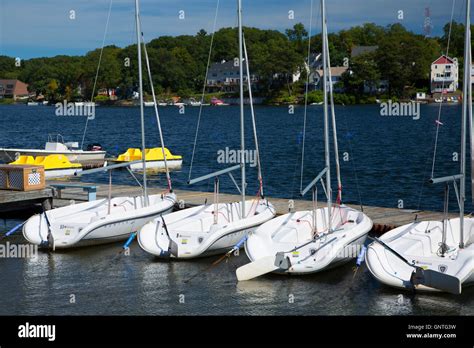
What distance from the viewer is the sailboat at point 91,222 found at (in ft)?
80.2

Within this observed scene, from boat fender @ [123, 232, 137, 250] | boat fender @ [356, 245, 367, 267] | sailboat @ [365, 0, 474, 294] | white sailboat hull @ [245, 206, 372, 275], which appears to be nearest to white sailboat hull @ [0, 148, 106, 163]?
boat fender @ [123, 232, 137, 250]

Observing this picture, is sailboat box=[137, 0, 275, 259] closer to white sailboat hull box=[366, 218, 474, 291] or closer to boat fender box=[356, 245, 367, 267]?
boat fender box=[356, 245, 367, 267]

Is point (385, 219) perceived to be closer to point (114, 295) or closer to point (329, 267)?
point (329, 267)

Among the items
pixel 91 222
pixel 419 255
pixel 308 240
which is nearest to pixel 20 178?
pixel 91 222

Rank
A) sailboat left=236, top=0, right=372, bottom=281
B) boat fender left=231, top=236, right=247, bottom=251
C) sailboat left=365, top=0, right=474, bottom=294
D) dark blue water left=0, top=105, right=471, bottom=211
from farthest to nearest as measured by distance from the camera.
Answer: dark blue water left=0, top=105, right=471, bottom=211
boat fender left=231, top=236, right=247, bottom=251
sailboat left=236, top=0, right=372, bottom=281
sailboat left=365, top=0, right=474, bottom=294

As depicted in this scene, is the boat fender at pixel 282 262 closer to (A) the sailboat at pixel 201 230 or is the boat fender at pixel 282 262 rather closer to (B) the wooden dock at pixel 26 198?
(A) the sailboat at pixel 201 230

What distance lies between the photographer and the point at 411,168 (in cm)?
5353

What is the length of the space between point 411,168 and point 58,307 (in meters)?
38.0

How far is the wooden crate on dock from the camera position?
2870 centimetres

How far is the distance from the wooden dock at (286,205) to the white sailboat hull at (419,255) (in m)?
1.46

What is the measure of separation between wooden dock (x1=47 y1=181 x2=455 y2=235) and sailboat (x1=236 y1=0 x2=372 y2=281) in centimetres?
184

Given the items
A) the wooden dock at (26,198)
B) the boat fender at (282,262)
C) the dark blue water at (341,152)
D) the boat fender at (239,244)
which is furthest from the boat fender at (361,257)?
the wooden dock at (26,198)
